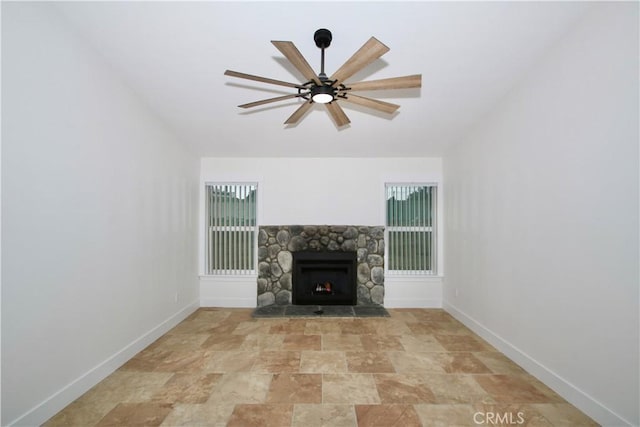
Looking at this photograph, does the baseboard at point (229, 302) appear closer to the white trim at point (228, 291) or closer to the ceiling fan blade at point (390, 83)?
the white trim at point (228, 291)

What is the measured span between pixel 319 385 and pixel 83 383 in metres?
1.79

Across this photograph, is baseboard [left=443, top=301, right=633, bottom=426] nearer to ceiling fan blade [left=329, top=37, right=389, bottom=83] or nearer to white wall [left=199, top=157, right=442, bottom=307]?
white wall [left=199, top=157, right=442, bottom=307]

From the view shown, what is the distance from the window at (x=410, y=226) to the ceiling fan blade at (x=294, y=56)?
3.33 m

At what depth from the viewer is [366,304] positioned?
4.82 m

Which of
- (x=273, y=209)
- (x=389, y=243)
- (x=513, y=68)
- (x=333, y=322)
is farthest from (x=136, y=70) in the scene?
(x=389, y=243)

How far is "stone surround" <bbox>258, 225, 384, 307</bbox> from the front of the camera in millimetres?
4824

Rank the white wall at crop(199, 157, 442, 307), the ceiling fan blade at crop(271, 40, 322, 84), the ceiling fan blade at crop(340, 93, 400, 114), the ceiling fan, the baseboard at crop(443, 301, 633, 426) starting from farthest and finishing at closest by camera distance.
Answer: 1. the white wall at crop(199, 157, 442, 307)
2. the ceiling fan blade at crop(340, 93, 400, 114)
3. the baseboard at crop(443, 301, 633, 426)
4. the ceiling fan
5. the ceiling fan blade at crop(271, 40, 322, 84)

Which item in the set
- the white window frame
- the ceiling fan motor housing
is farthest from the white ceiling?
the white window frame

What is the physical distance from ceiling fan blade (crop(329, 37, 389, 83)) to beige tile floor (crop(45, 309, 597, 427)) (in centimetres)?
226

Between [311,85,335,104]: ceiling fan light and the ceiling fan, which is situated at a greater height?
the ceiling fan

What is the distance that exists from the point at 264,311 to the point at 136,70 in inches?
134

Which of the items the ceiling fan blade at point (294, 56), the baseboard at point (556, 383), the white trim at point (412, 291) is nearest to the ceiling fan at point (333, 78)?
the ceiling fan blade at point (294, 56)

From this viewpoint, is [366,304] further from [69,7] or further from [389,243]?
[69,7]

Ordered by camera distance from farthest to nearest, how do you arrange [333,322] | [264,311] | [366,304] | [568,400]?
[366,304]
[264,311]
[333,322]
[568,400]
